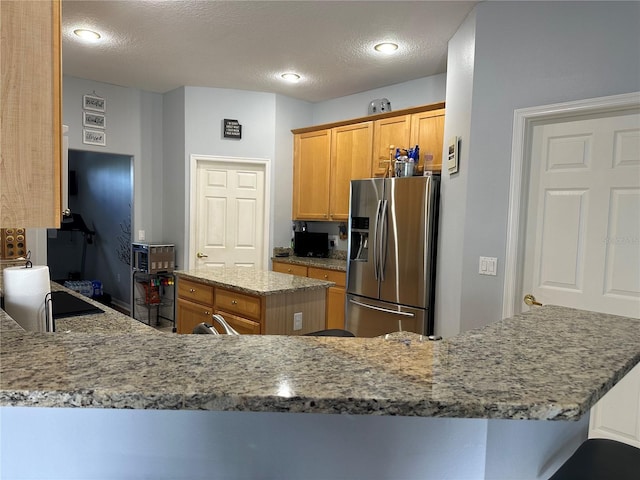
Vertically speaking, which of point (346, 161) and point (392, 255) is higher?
point (346, 161)

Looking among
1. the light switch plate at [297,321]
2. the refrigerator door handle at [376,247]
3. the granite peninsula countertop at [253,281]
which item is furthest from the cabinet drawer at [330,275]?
the light switch plate at [297,321]

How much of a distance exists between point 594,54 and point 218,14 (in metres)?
2.37

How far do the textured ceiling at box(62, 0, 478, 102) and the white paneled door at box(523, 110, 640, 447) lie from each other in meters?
1.14

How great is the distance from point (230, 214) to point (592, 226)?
367cm

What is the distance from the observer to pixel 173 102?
484 centimetres

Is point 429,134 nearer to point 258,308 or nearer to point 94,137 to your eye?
point 258,308

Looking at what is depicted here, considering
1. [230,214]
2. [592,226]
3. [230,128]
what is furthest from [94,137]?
[592,226]

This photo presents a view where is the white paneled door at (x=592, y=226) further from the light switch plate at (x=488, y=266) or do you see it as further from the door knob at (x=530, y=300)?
the light switch plate at (x=488, y=266)

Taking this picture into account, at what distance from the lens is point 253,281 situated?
304 centimetres

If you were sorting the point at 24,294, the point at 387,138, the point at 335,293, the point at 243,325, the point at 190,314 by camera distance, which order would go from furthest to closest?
the point at 335,293, the point at 387,138, the point at 190,314, the point at 243,325, the point at 24,294

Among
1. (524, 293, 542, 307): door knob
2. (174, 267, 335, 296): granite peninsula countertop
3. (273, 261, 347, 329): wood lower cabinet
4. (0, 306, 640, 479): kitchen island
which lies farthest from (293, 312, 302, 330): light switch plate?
(0, 306, 640, 479): kitchen island

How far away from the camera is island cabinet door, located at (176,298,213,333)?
10.9 feet

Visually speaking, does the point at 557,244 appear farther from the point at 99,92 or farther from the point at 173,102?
the point at 99,92

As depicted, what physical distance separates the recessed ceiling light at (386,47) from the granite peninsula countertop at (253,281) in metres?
1.95
